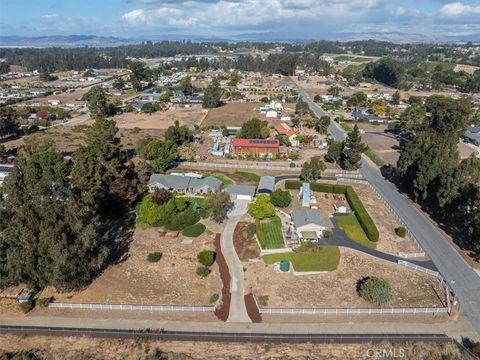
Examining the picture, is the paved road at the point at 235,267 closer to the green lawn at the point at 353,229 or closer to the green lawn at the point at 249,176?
the green lawn at the point at 249,176

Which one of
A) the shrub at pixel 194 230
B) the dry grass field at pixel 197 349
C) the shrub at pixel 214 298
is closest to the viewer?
the dry grass field at pixel 197 349

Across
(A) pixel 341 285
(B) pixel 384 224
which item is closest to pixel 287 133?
(B) pixel 384 224

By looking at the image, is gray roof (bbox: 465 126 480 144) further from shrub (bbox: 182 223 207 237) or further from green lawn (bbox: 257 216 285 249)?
shrub (bbox: 182 223 207 237)

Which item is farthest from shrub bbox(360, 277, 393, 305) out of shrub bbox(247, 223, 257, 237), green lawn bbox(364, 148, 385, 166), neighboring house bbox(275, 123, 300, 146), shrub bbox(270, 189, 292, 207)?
neighboring house bbox(275, 123, 300, 146)

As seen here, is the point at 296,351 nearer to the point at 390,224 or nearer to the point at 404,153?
the point at 390,224

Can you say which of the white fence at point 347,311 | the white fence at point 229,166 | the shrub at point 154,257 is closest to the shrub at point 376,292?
the white fence at point 347,311

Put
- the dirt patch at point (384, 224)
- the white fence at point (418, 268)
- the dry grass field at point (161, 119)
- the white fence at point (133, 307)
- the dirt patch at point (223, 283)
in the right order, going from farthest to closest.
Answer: the dry grass field at point (161, 119) < the dirt patch at point (384, 224) < the white fence at point (418, 268) < the white fence at point (133, 307) < the dirt patch at point (223, 283)

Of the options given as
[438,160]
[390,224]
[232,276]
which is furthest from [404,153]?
[232,276]
